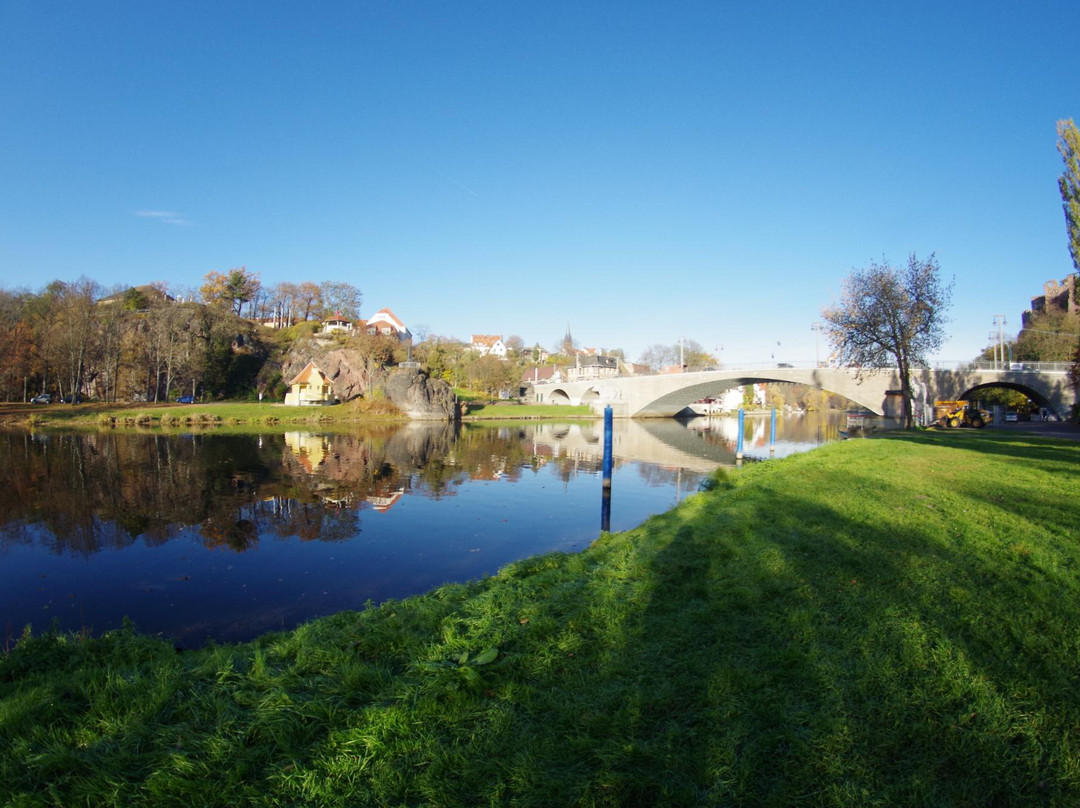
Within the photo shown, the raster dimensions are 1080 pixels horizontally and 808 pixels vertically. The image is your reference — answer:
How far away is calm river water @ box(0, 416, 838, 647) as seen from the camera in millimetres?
8281

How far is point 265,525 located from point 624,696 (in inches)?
457

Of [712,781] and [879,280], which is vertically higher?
[879,280]

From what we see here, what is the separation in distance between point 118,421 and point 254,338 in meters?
38.0

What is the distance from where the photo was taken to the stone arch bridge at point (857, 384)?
45000 millimetres

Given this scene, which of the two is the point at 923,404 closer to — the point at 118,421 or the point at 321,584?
the point at 321,584

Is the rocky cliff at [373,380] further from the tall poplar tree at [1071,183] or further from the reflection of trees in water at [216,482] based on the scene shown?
the tall poplar tree at [1071,183]

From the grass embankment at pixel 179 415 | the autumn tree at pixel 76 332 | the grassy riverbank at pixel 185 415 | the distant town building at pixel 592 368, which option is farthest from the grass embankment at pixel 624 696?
the distant town building at pixel 592 368

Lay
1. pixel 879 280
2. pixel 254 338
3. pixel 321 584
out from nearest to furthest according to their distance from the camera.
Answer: pixel 321 584, pixel 879 280, pixel 254 338

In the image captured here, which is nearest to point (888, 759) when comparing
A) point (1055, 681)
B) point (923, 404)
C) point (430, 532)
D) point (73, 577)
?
point (1055, 681)

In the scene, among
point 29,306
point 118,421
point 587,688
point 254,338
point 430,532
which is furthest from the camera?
point 254,338

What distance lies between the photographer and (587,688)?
3.71 meters

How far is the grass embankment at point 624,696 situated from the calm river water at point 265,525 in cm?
267

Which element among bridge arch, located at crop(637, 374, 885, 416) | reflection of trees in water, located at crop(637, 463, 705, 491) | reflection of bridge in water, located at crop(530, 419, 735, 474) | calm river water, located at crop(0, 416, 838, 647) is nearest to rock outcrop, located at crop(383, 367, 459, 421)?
reflection of bridge in water, located at crop(530, 419, 735, 474)

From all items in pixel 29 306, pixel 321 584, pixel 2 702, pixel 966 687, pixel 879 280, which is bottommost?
pixel 321 584
